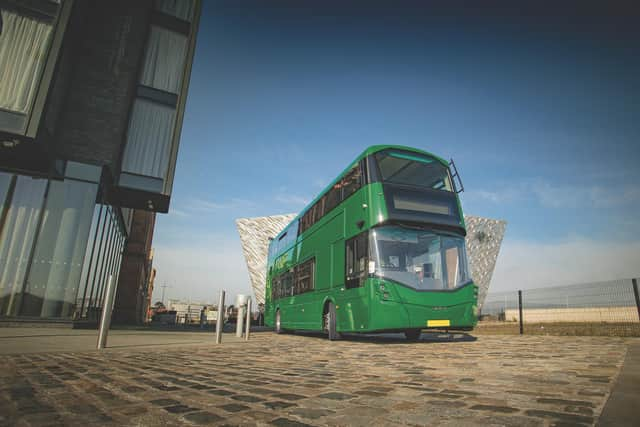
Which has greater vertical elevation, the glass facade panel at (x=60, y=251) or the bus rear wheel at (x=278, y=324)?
the glass facade panel at (x=60, y=251)

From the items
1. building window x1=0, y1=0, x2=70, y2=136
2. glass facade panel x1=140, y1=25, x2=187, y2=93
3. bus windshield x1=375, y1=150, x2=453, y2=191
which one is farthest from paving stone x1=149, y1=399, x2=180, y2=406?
glass facade panel x1=140, y1=25, x2=187, y2=93

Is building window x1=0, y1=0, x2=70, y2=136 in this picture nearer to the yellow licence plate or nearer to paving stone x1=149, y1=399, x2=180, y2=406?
paving stone x1=149, y1=399, x2=180, y2=406

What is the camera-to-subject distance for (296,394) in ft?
7.45

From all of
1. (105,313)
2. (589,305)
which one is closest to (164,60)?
(105,313)

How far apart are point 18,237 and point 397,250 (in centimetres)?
973

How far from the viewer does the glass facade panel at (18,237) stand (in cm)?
865

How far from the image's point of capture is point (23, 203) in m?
9.30

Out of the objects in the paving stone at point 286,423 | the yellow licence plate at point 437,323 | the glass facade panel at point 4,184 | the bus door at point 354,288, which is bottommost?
the paving stone at point 286,423

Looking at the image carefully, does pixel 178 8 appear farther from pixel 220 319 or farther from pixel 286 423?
pixel 286 423

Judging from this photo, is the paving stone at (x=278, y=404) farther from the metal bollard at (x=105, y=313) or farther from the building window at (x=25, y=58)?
the building window at (x=25, y=58)

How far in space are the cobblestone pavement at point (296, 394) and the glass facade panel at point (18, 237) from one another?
665cm

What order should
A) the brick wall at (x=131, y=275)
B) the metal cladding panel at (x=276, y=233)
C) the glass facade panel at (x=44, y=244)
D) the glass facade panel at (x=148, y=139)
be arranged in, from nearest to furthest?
the glass facade panel at (x=44, y=244) < the glass facade panel at (x=148, y=139) < the brick wall at (x=131, y=275) < the metal cladding panel at (x=276, y=233)

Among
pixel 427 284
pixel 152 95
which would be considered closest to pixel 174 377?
pixel 427 284

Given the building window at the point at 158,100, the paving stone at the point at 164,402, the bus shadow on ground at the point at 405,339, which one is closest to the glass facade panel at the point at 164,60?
the building window at the point at 158,100
